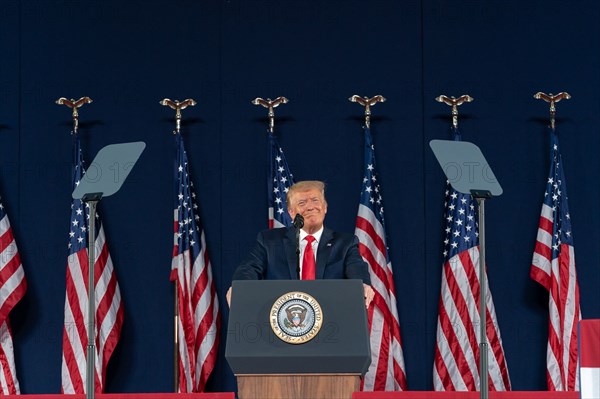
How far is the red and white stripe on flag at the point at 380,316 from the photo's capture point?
22.9 feet

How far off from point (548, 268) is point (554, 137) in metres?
0.90

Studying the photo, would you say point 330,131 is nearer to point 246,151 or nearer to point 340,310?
point 246,151

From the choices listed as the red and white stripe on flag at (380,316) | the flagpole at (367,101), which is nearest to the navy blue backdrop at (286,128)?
the flagpole at (367,101)

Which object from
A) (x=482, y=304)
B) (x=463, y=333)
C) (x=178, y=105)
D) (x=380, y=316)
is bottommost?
(x=463, y=333)

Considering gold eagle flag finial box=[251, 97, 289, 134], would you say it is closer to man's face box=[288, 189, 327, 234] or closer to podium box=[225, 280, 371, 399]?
man's face box=[288, 189, 327, 234]

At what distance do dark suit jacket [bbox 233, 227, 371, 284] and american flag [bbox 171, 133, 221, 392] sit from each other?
183cm

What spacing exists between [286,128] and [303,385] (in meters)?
3.63

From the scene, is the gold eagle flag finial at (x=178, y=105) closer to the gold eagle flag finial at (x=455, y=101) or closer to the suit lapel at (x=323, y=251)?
the gold eagle flag finial at (x=455, y=101)

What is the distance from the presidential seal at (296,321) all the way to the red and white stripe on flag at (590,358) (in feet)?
3.38

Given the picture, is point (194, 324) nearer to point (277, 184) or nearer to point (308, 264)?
point (277, 184)

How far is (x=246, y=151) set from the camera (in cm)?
749

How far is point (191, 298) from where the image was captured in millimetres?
7129

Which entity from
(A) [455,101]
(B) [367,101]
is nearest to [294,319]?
(B) [367,101]

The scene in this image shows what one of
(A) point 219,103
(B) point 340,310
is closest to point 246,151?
(A) point 219,103
